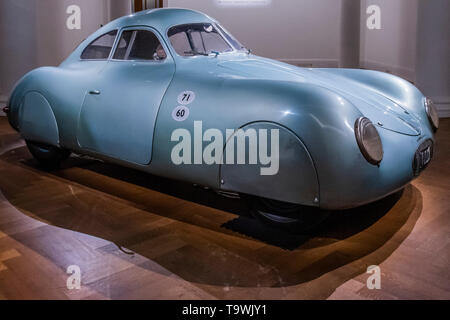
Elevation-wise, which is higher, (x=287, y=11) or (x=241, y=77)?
(x=287, y=11)

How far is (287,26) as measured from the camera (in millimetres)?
9523

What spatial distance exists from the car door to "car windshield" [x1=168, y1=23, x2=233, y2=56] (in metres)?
0.13

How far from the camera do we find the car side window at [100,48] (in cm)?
356

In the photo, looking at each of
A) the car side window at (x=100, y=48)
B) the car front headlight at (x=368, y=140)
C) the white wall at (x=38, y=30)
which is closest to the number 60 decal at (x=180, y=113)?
the car front headlight at (x=368, y=140)

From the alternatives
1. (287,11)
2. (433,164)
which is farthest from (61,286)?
(287,11)

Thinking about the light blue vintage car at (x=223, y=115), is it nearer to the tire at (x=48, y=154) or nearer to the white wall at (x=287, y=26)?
the tire at (x=48, y=154)

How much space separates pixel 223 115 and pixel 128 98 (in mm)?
782

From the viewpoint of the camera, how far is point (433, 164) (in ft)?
12.8

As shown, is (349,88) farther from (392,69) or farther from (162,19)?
(392,69)

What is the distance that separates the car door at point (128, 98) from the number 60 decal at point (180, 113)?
0.50 ft

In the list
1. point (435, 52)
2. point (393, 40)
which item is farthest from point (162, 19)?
point (393, 40)

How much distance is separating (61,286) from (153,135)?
1049 millimetres
